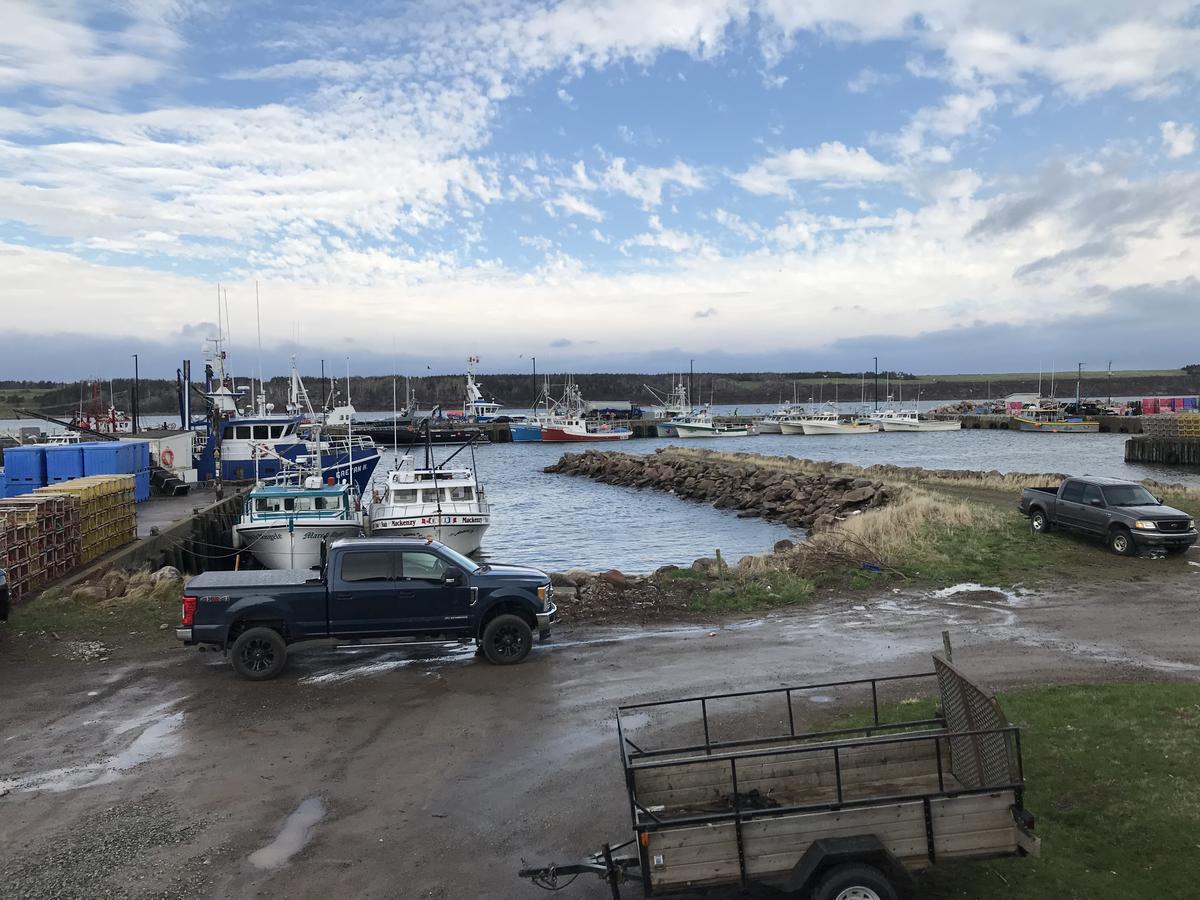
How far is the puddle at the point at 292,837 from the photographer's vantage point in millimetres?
7457

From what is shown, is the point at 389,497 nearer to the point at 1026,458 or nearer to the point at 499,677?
the point at 499,677

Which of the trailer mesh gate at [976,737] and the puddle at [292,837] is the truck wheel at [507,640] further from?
the trailer mesh gate at [976,737]

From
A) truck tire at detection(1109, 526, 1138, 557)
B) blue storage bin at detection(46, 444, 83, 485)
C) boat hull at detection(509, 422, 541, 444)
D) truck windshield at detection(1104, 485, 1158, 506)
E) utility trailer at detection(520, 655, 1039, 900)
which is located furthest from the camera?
boat hull at detection(509, 422, 541, 444)

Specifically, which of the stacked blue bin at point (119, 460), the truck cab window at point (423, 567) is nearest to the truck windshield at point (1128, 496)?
the truck cab window at point (423, 567)

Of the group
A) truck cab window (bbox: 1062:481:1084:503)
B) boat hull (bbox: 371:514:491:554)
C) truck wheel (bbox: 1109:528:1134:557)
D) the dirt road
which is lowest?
boat hull (bbox: 371:514:491:554)

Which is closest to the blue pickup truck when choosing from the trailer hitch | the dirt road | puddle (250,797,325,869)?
the dirt road

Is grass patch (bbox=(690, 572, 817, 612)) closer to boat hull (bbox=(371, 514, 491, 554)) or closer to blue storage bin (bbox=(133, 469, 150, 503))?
boat hull (bbox=(371, 514, 491, 554))

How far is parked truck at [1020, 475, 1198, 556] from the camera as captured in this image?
2077cm

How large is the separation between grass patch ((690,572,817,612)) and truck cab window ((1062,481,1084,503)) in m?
8.78

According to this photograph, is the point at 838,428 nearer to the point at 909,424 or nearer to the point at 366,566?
the point at 909,424

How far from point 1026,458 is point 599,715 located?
8144 cm

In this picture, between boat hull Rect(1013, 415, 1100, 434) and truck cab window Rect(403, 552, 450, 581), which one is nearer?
truck cab window Rect(403, 552, 450, 581)

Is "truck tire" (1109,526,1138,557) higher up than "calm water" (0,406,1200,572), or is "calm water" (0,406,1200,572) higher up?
"truck tire" (1109,526,1138,557)

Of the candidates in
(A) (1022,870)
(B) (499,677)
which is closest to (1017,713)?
(A) (1022,870)
